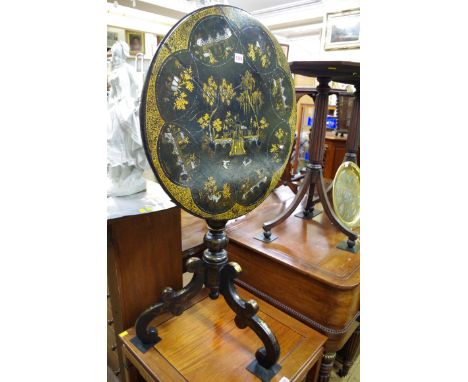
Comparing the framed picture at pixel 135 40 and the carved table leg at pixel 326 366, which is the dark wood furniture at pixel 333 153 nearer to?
the carved table leg at pixel 326 366

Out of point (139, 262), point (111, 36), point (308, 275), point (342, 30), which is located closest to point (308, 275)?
point (308, 275)

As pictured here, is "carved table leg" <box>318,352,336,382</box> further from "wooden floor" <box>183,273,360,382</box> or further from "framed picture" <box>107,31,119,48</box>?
"framed picture" <box>107,31,119,48</box>

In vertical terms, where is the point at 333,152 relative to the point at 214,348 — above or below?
above

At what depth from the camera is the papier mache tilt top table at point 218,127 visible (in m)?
0.72

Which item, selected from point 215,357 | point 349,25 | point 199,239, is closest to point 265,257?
point 199,239

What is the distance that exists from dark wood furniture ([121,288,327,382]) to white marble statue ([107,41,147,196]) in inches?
23.0

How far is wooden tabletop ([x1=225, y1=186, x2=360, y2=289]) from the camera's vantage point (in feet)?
3.99

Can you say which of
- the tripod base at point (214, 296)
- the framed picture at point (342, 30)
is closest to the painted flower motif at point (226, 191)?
the tripod base at point (214, 296)

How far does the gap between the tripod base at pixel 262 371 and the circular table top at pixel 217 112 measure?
1.81ft

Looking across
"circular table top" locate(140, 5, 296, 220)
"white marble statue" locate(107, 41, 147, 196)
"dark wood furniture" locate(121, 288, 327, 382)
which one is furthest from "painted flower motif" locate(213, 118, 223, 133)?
"dark wood furniture" locate(121, 288, 327, 382)

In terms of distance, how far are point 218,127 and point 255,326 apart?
2.25ft

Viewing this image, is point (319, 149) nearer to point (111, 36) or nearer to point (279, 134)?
point (279, 134)

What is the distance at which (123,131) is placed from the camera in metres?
1.10
